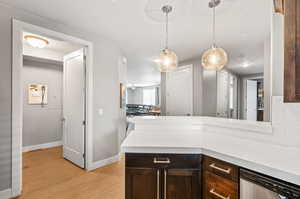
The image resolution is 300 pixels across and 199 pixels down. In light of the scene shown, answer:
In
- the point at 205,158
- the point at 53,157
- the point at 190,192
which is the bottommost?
the point at 53,157

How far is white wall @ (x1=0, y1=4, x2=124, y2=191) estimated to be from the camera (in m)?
1.96

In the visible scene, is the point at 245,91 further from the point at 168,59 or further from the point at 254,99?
the point at 168,59

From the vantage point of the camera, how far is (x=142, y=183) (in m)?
1.30

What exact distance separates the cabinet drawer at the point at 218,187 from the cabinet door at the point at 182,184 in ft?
0.21

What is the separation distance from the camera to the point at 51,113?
434 centimetres

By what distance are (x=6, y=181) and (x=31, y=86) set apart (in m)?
2.75

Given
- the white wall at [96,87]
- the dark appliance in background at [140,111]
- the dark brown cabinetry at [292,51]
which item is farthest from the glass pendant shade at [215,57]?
the dark appliance in background at [140,111]

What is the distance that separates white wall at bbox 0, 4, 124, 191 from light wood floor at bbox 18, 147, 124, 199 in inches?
13.0

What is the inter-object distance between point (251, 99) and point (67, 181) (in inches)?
274

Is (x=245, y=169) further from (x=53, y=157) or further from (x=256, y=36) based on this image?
(x=53, y=157)

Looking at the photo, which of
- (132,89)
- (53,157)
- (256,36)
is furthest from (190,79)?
(132,89)

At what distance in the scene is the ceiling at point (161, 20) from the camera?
76.7 inches

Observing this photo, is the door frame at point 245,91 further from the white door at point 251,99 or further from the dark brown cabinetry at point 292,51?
the dark brown cabinetry at point 292,51

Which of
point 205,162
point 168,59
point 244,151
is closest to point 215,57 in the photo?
point 168,59
